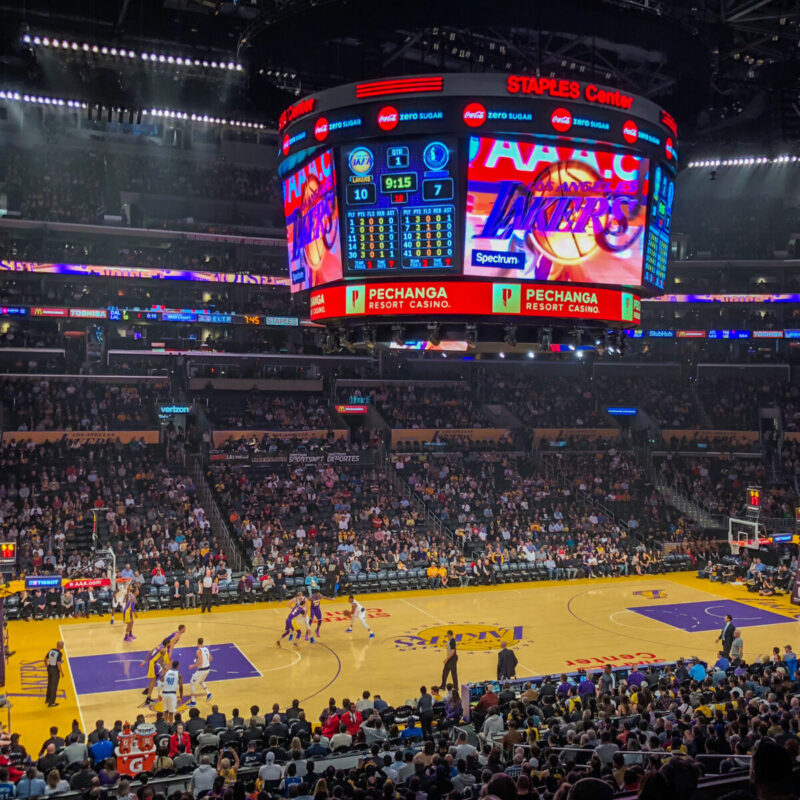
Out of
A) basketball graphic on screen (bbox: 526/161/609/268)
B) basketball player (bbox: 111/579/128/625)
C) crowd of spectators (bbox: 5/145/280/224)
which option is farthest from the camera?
crowd of spectators (bbox: 5/145/280/224)

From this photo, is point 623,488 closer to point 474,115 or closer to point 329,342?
point 329,342

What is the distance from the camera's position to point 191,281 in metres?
47.2

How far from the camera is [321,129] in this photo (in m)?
20.5

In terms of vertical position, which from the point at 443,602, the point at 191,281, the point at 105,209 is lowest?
the point at 443,602

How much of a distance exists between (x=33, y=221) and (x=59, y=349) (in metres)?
6.18

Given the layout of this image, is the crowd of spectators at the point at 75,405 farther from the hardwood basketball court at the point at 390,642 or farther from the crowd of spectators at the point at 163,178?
the hardwood basketball court at the point at 390,642

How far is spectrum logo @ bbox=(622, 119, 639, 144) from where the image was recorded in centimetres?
2019

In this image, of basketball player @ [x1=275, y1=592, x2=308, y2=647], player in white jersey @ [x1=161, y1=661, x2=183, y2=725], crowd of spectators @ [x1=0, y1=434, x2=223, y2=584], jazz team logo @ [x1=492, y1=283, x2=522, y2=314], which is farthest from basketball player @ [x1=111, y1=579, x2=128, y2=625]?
jazz team logo @ [x1=492, y1=283, x2=522, y2=314]

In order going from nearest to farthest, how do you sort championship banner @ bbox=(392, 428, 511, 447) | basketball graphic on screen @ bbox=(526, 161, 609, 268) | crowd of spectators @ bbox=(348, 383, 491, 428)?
1. basketball graphic on screen @ bbox=(526, 161, 609, 268)
2. championship banner @ bbox=(392, 428, 511, 447)
3. crowd of spectators @ bbox=(348, 383, 491, 428)

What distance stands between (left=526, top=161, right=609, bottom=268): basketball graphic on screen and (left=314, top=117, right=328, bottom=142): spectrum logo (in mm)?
4905

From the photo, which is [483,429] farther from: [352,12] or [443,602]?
[352,12]

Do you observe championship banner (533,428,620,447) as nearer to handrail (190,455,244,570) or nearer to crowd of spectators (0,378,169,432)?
handrail (190,455,244,570)

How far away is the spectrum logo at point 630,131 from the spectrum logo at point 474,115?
3.37 m

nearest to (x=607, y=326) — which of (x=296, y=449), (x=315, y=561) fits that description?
(x=315, y=561)
